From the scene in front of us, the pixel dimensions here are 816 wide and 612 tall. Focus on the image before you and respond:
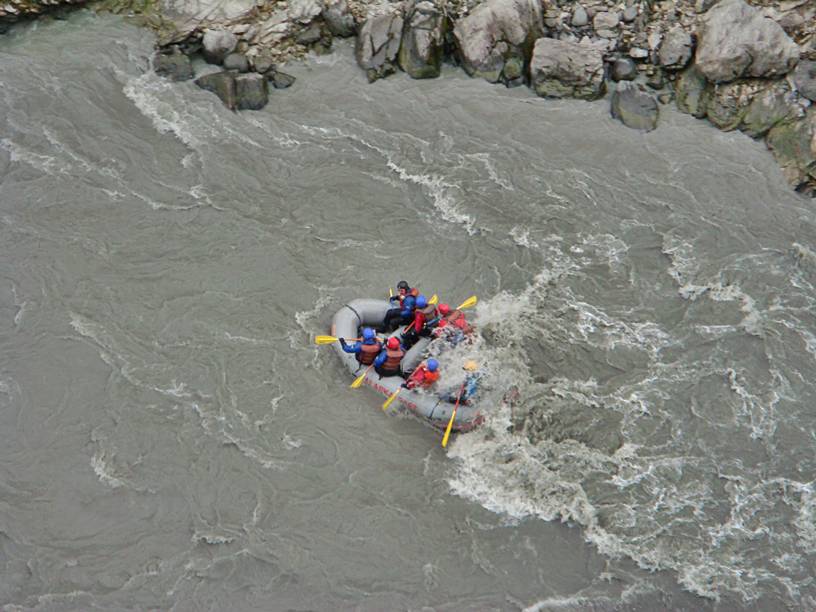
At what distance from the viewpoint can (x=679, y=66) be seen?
18.1 m

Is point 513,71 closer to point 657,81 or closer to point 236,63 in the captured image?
point 657,81

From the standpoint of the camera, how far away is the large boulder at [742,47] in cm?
1738

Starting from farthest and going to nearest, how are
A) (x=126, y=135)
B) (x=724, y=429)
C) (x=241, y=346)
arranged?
(x=126, y=135) < (x=241, y=346) < (x=724, y=429)

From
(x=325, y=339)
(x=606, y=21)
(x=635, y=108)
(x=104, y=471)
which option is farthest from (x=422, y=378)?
(x=606, y=21)

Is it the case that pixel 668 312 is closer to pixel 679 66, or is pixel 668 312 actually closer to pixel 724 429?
pixel 724 429

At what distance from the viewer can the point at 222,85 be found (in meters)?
17.9

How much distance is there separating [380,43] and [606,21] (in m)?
5.54

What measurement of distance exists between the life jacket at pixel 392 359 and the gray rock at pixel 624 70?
961cm

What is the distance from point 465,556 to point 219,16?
14257 mm

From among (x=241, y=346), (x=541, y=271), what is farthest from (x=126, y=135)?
(x=541, y=271)

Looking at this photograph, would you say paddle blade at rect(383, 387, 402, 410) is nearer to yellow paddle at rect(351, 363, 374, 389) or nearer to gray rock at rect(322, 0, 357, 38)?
yellow paddle at rect(351, 363, 374, 389)

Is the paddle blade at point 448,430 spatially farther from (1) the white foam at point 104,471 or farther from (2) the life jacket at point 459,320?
(1) the white foam at point 104,471

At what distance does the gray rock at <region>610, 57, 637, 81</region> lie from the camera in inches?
714

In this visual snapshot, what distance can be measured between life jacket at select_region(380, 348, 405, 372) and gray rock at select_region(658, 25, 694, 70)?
10.4 metres
